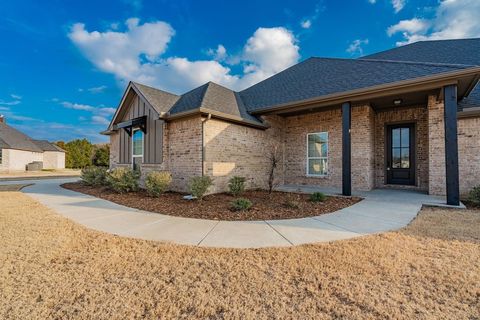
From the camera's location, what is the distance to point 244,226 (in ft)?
15.0

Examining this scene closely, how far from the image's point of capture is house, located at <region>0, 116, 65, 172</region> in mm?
23906

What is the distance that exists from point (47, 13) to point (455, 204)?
18.0 m

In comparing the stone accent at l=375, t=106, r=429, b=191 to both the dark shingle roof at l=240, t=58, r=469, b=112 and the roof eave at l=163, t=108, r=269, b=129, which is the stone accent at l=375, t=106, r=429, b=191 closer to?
the dark shingle roof at l=240, t=58, r=469, b=112

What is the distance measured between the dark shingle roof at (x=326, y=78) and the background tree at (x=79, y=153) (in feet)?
113

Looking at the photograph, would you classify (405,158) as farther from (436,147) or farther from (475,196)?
(475,196)

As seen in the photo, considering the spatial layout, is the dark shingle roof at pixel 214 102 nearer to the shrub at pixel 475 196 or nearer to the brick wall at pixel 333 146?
the brick wall at pixel 333 146

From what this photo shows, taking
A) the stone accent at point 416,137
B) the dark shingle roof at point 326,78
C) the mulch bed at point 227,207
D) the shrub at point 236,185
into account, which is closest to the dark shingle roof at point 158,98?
the dark shingle roof at point 326,78

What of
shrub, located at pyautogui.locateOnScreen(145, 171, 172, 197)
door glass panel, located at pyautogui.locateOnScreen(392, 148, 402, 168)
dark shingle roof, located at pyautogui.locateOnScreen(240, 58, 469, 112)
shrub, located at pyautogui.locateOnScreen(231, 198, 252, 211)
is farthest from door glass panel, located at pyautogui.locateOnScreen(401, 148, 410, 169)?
shrub, located at pyautogui.locateOnScreen(145, 171, 172, 197)

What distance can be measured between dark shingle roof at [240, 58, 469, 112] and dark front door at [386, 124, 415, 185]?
11.2 feet

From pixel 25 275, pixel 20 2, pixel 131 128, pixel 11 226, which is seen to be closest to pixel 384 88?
pixel 25 275

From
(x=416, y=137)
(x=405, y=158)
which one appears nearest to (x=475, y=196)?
(x=405, y=158)

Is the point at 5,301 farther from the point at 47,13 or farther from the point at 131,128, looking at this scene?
the point at 47,13

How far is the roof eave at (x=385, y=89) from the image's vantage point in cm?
610

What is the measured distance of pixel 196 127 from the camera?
840cm
